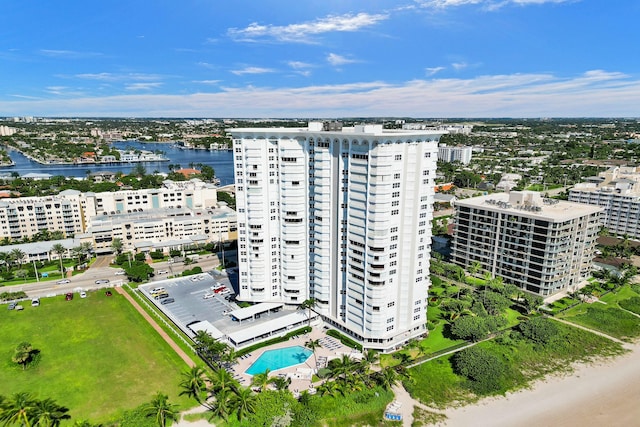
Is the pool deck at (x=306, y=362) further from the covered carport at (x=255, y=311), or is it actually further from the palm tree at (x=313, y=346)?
the covered carport at (x=255, y=311)

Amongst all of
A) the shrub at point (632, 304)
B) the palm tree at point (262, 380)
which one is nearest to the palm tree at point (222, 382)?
the palm tree at point (262, 380)

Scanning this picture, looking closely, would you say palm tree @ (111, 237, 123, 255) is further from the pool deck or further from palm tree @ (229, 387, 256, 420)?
palm tree @ (229, 387, 256, 420)

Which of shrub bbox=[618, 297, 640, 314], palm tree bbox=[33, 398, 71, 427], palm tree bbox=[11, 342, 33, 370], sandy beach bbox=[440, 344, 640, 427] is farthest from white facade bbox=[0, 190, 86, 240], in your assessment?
shrub bbox=[618, 297, 640, 314]

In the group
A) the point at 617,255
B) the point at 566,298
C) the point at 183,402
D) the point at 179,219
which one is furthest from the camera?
the point at 179,219

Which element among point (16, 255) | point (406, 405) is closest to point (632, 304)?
point (406, 405)

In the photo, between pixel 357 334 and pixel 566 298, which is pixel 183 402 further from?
pixel 566 298

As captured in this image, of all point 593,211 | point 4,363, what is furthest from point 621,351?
point 4,363
